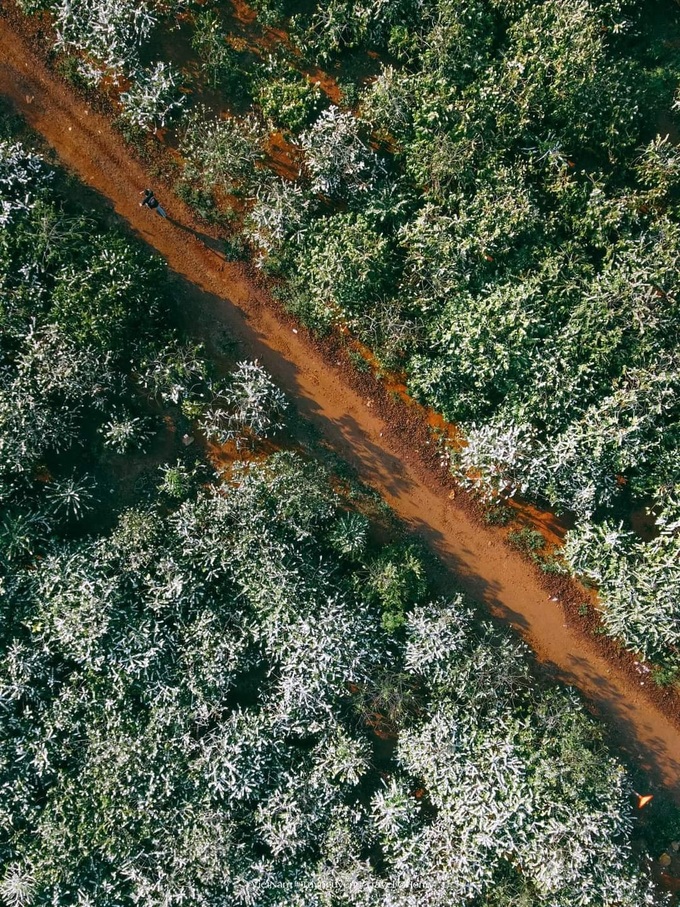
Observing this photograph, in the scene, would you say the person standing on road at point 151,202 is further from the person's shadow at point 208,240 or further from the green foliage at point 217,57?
the green foliage at point 217,57

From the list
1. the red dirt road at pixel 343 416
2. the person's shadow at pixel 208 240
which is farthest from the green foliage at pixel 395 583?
the person's shadow at pixel 208 240

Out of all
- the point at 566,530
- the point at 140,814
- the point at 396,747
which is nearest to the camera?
the point at 140,814

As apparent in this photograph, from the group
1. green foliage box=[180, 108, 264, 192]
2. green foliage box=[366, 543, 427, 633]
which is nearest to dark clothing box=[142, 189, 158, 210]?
green foliage box=[180, 108, 264, 192]

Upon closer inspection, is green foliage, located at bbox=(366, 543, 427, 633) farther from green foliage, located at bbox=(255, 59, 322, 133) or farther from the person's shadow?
green foliage, located at bbox=(255, 59, 322, 133)

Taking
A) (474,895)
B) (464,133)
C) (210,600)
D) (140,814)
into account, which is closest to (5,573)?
(210,600)

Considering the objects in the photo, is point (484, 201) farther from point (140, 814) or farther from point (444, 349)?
point (140, 814)

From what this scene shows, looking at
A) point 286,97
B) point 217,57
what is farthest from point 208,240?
point 217,57
